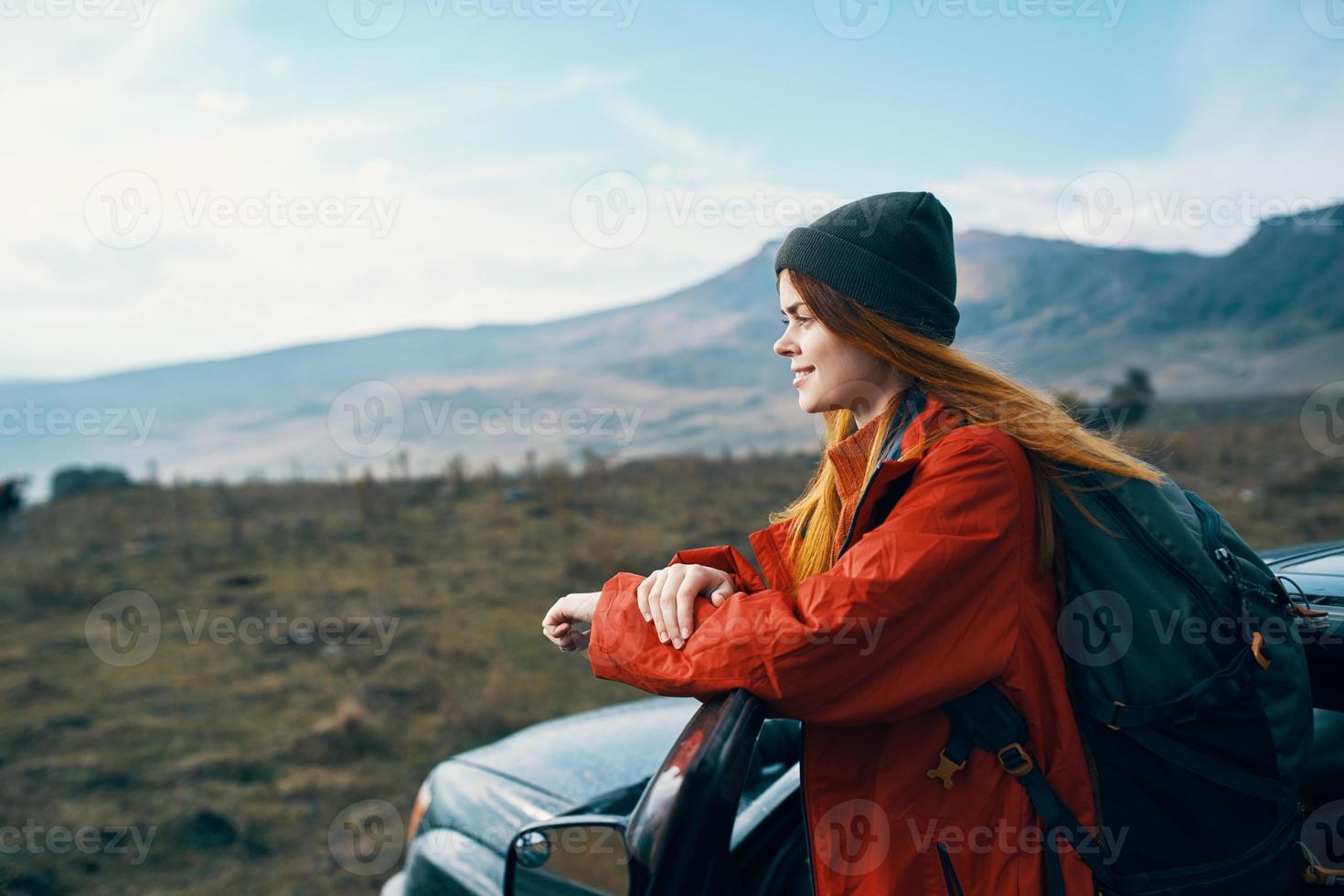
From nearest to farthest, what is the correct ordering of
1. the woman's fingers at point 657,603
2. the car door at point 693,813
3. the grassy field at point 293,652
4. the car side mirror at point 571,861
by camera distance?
the car door at point 693,813 < the woman's fingers at point 657,603 < the car side mirror at point 571,861 < the grassy field at point 293,652

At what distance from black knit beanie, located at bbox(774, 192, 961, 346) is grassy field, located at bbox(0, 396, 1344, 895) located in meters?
0.51

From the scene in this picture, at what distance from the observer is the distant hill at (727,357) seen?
360ft

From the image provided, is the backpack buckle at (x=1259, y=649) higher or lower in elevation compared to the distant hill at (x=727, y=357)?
lower

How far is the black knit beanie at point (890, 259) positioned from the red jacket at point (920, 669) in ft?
1.06

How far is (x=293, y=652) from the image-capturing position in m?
7.80

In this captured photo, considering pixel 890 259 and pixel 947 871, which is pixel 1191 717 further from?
pixel 890 259

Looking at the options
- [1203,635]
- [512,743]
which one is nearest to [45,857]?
[512,743]

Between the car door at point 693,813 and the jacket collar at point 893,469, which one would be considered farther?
the jacket collar at point 893,469

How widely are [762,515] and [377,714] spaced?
27.9ft

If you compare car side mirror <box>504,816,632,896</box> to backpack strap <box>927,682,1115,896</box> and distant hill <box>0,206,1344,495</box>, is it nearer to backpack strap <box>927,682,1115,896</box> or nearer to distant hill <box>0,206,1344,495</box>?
backpack strap <box>927,682,1115,896</box>

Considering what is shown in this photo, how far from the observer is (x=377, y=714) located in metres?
6.22

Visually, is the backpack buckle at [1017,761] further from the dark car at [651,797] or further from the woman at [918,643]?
the dark car at [651,797]

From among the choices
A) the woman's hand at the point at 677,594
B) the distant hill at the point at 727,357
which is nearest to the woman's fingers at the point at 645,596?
the woman's hand at the point at 677,594

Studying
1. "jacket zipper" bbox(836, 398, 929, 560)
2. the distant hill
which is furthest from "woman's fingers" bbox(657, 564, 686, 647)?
the distant hill
